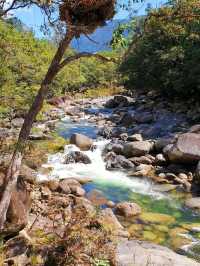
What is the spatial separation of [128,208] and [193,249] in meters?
3.59

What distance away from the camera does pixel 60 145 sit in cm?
2595

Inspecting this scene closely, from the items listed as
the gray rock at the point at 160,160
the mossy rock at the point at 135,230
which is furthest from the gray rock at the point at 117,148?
the mossy rock at the point at 135,230

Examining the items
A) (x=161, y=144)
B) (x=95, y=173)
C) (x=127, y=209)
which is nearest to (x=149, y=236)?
(x=127, y=209)

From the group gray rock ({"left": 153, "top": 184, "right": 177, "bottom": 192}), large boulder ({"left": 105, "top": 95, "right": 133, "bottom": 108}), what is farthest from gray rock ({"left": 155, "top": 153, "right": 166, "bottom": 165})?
large boulder ({"left": 105, "top": 95, "right": 133, "bottom": 108})

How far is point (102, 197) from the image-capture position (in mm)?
18562

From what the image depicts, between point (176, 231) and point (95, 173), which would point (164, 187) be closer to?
point (95, 173)

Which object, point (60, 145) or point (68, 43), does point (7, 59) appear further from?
point (60, 145)

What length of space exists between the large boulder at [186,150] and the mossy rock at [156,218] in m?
5.68

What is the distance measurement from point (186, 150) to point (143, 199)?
4.45m

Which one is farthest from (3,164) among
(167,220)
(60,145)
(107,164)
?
(60,145)

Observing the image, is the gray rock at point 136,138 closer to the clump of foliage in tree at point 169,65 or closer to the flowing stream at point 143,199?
the flowing stream at point 143,199

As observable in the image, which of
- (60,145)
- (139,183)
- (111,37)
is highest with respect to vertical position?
(111,37)

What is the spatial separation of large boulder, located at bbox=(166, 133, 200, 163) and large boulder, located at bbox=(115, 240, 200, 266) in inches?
408

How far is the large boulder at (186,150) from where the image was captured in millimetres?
21875
